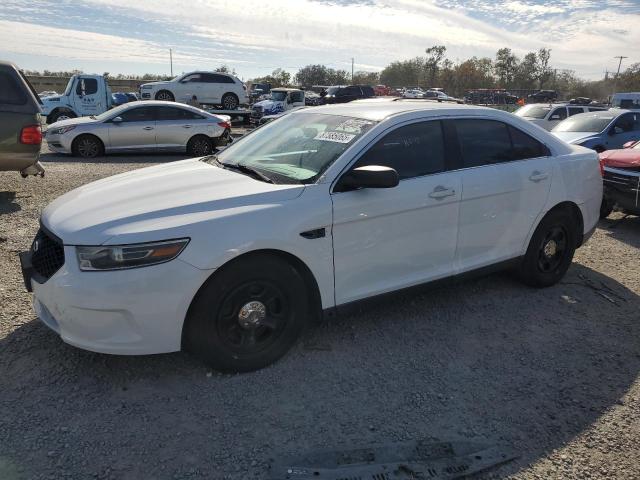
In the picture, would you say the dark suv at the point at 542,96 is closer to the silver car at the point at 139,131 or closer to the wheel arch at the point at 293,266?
the silver car at the point at 139,131

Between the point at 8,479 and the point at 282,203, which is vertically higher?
the point at 282,203

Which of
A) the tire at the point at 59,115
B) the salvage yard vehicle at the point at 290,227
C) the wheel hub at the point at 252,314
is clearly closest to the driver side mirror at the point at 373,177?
the salvage yard vehicle at the point at 290,227

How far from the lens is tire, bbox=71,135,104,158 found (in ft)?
41.4

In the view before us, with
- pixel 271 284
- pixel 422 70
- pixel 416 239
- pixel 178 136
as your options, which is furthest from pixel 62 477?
pixel 422 70

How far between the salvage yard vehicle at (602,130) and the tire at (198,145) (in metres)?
9.03

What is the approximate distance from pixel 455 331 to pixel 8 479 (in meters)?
2.95

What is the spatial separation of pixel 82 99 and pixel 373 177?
63.8 feet

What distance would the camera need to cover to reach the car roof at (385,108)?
3.80 metres

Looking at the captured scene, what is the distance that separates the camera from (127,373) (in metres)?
3.19

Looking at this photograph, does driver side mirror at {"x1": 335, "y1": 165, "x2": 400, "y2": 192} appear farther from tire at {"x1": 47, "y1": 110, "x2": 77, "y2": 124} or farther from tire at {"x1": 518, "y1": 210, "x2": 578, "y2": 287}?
tire at {"x1": 47, "y1": 110, "x2": 77, "y2": 124}

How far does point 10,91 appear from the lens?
714 cm

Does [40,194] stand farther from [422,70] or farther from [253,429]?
[422,70]

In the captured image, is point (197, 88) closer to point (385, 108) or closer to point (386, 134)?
point (385, 108)

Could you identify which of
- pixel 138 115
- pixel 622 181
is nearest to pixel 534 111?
pixel 622 181
